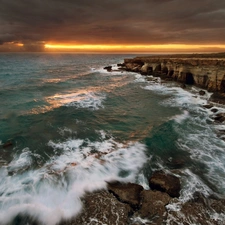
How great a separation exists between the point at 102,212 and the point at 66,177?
10.7 feet

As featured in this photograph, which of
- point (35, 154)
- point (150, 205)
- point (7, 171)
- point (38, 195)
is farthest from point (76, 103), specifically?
point (150, 205)

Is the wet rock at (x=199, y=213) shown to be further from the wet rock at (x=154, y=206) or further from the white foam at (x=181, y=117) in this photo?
the white foam at (x=181, y=117)

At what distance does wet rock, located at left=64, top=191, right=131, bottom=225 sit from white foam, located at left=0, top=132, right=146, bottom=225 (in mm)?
383

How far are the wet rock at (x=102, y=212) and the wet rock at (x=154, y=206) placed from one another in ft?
2.32

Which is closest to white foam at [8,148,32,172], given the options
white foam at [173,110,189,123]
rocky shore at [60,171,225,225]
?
rocky shore at [60,171,225,225]

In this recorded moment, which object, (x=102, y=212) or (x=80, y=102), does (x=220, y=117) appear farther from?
(x=80, y=102)

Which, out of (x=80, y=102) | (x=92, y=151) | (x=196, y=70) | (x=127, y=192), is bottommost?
(x=80, y=102)

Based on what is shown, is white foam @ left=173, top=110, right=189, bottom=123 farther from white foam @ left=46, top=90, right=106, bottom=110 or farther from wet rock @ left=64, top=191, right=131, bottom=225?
wet rock @ left=64, top=191, right=131, bottom=225

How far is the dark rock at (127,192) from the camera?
305 inches

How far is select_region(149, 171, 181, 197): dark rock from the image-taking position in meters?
8.40

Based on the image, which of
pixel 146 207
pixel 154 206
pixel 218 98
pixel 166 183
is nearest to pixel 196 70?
pixel 218 98

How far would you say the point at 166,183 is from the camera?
871 centimetres

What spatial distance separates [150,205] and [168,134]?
789cm

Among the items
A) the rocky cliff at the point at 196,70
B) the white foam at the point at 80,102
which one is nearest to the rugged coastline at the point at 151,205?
the white foam at the point at 80,102
